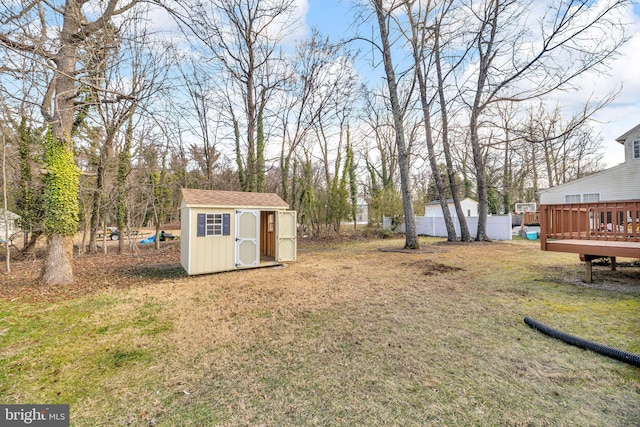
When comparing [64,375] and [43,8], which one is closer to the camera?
[64,375]

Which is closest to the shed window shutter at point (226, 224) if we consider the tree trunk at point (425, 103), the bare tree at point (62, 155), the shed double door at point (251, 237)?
the shed double door at point (251, 237)

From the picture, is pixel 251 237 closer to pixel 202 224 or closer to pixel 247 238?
pixel 247 238

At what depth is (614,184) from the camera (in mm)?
12680

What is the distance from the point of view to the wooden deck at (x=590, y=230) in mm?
4879

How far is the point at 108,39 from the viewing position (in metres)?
5.16

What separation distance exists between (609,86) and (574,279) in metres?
9.45

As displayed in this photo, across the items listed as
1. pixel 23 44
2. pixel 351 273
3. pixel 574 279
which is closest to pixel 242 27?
pixel 23 44

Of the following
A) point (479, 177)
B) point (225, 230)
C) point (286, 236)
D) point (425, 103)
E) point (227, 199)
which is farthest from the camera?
point (479, 177)

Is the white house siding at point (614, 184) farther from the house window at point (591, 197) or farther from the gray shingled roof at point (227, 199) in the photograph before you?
the gray shingled roof at point (227, 199)

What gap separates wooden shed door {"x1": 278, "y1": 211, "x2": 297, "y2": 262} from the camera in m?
8.23

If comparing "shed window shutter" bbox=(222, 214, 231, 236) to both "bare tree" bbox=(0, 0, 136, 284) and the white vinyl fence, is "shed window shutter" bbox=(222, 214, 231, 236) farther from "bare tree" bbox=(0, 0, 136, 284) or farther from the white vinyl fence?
the white vinyl fence

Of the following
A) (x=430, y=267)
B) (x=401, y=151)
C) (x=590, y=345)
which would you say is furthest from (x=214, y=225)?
(x=401, y=151)

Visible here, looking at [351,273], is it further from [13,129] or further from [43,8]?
[13,129]

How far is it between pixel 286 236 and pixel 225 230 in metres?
1.93
